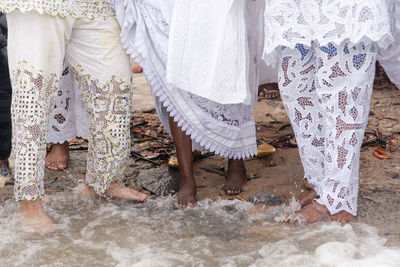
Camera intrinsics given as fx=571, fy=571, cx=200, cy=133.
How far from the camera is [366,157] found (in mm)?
4066

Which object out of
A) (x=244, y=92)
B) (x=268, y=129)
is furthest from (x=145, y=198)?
(x=268, y=129)

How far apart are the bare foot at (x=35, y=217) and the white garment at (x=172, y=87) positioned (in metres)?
0.92

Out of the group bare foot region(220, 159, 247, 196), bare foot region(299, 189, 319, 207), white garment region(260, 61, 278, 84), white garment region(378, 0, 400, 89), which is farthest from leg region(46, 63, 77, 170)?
white garment region(378, 0, 400, 89)

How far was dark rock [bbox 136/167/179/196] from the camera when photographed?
3.73 meters

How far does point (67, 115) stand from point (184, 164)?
3.43ft

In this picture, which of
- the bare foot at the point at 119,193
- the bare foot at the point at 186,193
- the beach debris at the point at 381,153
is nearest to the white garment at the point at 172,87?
the bare foot at the point at 186,193

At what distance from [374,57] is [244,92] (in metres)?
0.70

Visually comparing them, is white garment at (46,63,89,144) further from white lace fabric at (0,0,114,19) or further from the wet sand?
white lace fabric at (0,0,114,19)

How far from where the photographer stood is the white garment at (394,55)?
9.72ft

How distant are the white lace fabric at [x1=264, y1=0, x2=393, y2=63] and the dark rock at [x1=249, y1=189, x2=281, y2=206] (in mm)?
999

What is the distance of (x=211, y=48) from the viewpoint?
10.1 feet

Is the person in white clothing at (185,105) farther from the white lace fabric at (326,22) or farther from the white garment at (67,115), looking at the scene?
the white garment at (67,115)

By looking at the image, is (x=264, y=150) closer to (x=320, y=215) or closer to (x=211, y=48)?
(x=320, y=215)

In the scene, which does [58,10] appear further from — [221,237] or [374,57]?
[374,57]
